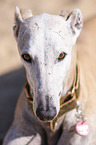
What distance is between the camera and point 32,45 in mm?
1156

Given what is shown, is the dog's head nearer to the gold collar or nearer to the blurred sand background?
the gold collar

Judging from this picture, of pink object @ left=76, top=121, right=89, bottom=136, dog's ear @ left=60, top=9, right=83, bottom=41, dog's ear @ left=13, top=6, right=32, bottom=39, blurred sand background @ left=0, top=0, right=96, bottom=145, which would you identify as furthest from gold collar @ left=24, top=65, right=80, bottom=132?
blurred sand background @ left=0, top=0, right=96, bottom=145

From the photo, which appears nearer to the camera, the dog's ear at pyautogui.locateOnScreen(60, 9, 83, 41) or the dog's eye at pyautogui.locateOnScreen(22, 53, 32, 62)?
the dog's eye at pyautogui.locateOnScreen(22, 53, 32, 62)

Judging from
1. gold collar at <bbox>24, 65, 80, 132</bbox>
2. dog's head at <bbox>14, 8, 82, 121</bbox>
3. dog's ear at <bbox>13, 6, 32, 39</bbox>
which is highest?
dog's ear at <bbox>13, 6, 32, 39</bbox>

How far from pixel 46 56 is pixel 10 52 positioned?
5.83ft

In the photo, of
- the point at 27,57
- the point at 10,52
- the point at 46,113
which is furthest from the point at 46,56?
the point at 10,52

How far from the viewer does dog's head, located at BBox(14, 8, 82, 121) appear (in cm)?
112

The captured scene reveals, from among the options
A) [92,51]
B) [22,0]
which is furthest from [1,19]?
[92,51]

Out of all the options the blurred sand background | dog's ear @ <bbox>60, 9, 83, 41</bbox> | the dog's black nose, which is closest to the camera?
the dog's black nose

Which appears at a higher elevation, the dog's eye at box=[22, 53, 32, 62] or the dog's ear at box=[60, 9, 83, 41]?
the dog's ear at box=[60, 9, 83, 41]

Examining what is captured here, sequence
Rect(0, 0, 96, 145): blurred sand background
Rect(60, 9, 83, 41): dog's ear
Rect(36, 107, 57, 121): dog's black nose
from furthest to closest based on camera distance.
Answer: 1. Rect(0, 0, 96, 145): blurred sand background
2. Rect(60, 9, 83, 41): dog's ear
3. Rect(36, 107, 57, 121): dog's black nose

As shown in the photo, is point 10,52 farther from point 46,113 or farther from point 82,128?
point 46,113

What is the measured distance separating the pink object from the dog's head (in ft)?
0.98

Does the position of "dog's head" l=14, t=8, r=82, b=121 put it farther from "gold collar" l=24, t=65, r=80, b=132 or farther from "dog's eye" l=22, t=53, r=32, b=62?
"gold collar" l=24, t=65, r=80, b=132
